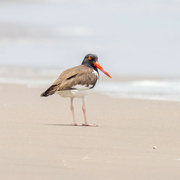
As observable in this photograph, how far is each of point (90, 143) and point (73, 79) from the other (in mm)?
2250

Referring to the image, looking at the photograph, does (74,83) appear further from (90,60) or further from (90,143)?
(90,143)

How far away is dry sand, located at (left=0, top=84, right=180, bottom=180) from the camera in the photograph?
582 cm

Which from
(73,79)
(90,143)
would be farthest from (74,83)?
(90,143)

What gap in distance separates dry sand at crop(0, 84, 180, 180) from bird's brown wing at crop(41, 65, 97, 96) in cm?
58

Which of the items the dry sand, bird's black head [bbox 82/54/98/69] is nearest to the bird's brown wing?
bird's black head [bbox 82/54/98/69]

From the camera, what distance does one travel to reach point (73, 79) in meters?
9.57

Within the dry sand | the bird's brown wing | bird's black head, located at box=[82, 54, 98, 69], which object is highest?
bird's black head, located at box=[82, 54, 98, 69]

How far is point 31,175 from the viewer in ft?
18.2

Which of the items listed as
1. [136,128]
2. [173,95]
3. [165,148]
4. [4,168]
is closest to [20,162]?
[4,168]

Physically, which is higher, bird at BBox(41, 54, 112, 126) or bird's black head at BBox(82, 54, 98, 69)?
bird's black head at BBox(82, 54, 98, 69)

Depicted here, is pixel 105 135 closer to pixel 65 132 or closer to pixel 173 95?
pixel 65 132

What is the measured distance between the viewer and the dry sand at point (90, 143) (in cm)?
582

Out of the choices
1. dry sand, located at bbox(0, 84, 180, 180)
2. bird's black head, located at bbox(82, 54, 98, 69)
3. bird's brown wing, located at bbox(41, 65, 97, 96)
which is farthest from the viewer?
bird's black head, located at bbox(82, 54, 98, 69)

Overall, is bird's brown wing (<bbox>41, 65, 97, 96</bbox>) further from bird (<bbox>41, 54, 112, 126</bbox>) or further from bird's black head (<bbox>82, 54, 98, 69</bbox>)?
bird's black head (<bbox>82, 54, 98, 69</bbox>)
